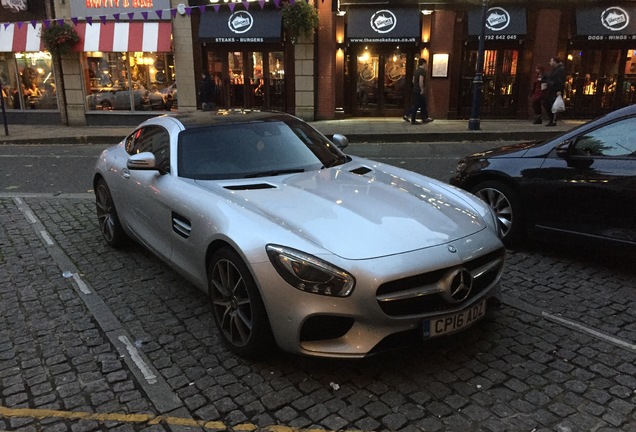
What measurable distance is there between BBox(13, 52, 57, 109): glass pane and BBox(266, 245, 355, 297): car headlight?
1930 cm

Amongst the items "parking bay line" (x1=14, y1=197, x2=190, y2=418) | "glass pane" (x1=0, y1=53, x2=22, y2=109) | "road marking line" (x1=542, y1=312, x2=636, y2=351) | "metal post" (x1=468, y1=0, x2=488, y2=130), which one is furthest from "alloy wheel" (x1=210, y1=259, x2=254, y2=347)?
"glass pane" (x1=0, y1=53, x2=22, y2=109)

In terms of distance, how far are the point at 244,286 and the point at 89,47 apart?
17.6 metres

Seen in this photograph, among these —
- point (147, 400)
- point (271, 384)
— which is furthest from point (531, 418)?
point (147, 400)

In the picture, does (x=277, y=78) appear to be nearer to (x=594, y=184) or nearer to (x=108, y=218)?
(x=108, y=218)

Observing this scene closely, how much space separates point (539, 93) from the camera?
614 inches

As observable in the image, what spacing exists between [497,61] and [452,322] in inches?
632

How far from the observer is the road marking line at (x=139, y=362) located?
3.24 m

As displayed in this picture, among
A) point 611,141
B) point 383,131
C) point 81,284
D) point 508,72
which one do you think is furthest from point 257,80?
point 611,141

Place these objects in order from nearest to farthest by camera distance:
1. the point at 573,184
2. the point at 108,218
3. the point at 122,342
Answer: the point at 122,342, the point at 573,184, the point at 108,218

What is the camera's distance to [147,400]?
9.95 feet

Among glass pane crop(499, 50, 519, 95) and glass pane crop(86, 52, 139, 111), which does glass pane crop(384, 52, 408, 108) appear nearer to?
glass pane crop(499, 50, 519, 95)

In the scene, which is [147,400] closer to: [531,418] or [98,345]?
[98,345]

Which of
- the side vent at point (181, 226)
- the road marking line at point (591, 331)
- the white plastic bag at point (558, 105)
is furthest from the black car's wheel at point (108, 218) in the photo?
the white plastic bag at point (558, 105)

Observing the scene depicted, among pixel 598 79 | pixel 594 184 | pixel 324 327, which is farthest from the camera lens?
pixel 598 79
